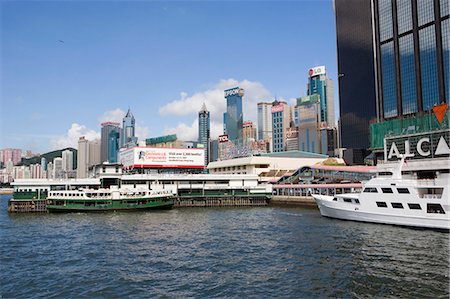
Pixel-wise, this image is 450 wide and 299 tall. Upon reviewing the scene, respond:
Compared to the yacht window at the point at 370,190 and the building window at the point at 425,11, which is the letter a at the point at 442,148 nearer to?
the yacht window at the point at 370,190

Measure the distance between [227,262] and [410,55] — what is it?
142497 mm

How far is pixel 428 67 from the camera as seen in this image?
14012 centimetres

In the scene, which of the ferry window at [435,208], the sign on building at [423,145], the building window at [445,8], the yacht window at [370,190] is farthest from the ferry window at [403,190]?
the building window at [445,8]

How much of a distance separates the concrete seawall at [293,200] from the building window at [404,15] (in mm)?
95279

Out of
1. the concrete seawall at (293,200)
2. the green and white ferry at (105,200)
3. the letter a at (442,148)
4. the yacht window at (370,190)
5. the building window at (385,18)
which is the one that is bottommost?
the concrete seawall at (293,200)

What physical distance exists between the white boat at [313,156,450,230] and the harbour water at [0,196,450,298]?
1.57m

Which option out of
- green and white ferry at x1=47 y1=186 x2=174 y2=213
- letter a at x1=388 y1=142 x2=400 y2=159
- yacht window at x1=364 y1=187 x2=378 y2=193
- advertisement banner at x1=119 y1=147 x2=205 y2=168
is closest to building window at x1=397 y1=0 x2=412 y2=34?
letter a at x1=388 y1=142 x2=400 y2=159

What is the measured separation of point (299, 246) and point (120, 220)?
32.4m

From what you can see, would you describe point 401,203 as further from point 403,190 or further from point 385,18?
point 385,18

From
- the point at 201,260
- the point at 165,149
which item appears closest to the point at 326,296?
the point at 201,260

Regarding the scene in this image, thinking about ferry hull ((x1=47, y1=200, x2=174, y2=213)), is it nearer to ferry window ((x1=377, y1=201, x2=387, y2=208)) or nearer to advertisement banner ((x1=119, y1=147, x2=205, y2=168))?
advertisement banner ((x1=119, y1=147, x2=205, y2=168))

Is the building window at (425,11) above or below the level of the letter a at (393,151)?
above

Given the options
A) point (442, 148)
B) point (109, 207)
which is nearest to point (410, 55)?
point (442, 148)

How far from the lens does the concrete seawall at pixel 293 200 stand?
276ft
